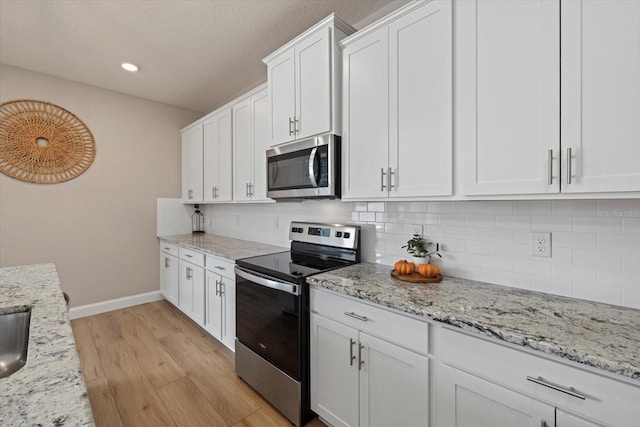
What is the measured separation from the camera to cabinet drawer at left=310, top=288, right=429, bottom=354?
1.22 meters

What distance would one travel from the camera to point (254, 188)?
2648mm

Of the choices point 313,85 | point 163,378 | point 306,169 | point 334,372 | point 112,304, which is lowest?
point 163,378

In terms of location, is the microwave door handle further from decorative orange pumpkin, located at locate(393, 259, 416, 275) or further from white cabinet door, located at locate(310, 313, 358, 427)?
white cabinet door, located at locate(310, 313, 358, 427)

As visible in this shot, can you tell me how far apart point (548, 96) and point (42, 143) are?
423 cm

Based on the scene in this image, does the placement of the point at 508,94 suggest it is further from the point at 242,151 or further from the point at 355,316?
the point at 242,151

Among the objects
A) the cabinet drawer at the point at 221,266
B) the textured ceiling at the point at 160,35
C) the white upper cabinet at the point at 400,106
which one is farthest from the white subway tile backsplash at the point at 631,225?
the cabinet drawer at the point at 221,266

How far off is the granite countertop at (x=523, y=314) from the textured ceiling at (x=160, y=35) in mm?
1850

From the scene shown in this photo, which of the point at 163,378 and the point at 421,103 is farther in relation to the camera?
the point at 163,378

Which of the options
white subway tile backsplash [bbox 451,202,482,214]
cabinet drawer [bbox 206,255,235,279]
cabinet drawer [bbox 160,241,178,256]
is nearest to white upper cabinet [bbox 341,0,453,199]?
white subway tile backsplash [bbox 451,202,482,214]

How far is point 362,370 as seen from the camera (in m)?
1.43

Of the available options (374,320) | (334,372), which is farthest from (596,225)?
(334,372)

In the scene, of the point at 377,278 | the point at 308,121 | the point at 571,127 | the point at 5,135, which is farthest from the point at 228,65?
the point at 571,127

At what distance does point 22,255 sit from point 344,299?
3462 millimetres

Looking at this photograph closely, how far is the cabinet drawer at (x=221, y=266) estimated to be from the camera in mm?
2352
